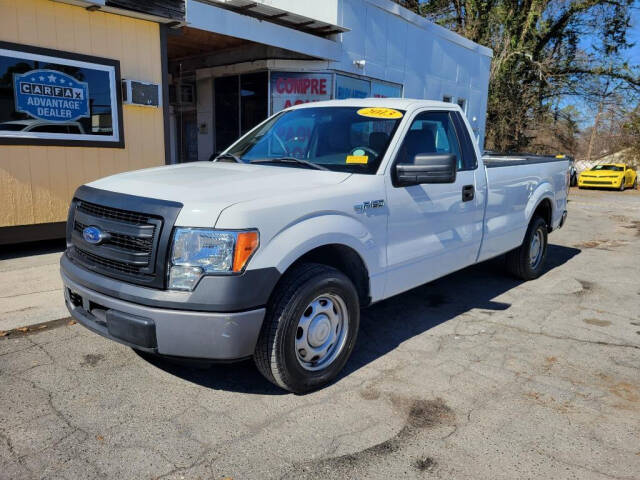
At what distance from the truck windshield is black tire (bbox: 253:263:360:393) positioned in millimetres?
917

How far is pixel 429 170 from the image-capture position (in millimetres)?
3590

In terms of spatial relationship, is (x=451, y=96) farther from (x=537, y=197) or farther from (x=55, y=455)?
(x=55, y=455)

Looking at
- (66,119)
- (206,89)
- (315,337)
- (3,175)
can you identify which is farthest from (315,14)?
(315,337)

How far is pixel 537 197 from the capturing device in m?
5.95

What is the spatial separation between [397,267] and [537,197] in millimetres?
2975

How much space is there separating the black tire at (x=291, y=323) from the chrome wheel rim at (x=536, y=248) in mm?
3705

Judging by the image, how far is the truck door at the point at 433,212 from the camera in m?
3.79

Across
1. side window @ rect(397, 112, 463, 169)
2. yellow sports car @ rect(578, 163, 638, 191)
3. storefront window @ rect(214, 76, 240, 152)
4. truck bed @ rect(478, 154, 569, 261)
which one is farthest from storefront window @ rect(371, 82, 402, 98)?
yellow sports car @ rect(578, 163, 638, 191)

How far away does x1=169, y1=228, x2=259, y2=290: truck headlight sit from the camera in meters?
2.72

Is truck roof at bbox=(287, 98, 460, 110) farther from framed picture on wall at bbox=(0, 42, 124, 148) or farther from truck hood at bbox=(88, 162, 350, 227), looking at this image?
framed picture on wall at bbox=(0, 42, 124, 148)

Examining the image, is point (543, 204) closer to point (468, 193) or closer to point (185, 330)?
point (468, 193)

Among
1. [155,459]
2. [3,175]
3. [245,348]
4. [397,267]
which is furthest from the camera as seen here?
[3,175]

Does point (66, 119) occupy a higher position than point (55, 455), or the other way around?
point (66, 119)

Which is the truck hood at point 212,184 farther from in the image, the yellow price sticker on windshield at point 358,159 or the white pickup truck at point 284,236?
the yellow price sticker on windshield at point 358,159
